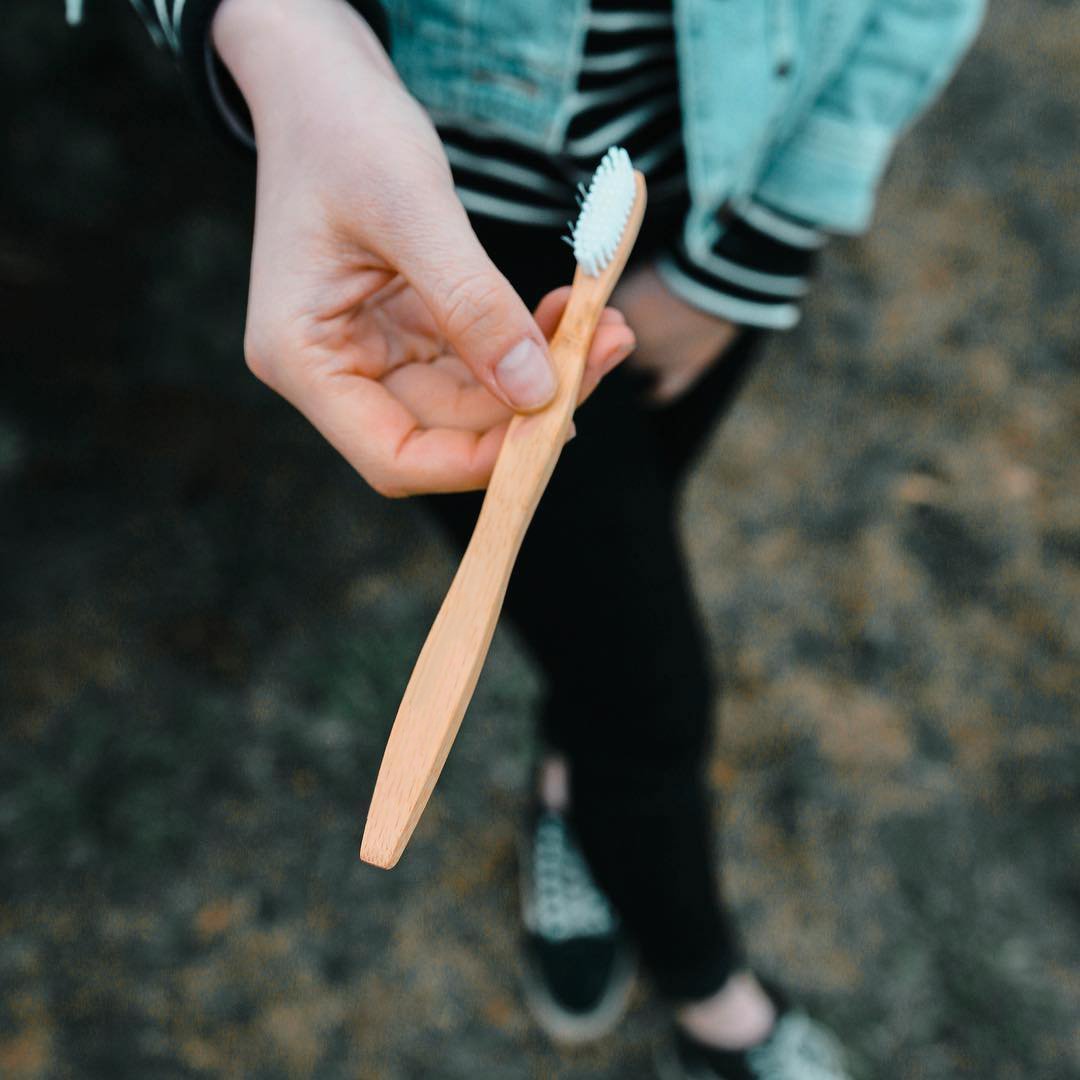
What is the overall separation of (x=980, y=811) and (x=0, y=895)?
126 centimetres

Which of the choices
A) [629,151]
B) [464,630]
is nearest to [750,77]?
[629,151]

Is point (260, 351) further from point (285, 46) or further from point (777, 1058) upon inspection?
point (777, 1058)

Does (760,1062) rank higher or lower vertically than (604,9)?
lower

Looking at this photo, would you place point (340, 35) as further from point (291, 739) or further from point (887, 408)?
point (887, 408)

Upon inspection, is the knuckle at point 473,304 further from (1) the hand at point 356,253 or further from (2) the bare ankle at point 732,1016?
(2) the bare ankle at point 732,1016

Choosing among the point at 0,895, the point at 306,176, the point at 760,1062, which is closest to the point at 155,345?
the point at 0,895

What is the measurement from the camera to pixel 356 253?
520 millimetres

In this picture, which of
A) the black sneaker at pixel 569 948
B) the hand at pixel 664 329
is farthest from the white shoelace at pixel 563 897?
the hand at pixel 664 329

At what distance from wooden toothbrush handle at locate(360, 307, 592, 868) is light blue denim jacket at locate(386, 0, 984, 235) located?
0.63 ft

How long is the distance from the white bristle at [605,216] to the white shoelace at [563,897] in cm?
84

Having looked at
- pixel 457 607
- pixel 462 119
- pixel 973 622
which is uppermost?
pixel 462 119

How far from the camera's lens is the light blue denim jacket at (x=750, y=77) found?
0.63 m

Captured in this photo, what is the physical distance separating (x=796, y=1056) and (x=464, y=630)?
855 millimetres

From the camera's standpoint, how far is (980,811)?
51.3 inches
